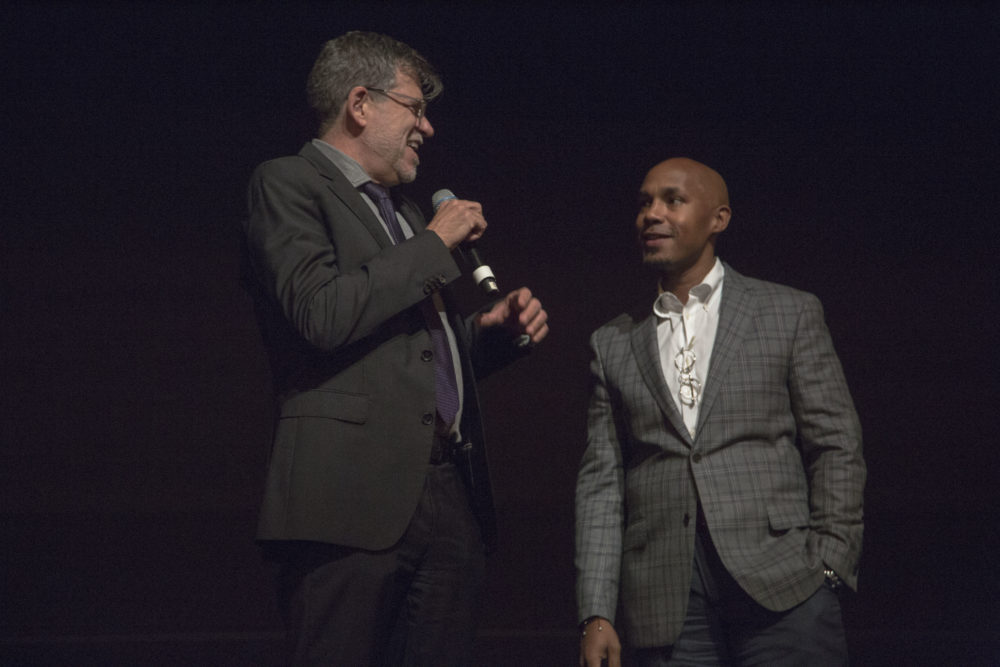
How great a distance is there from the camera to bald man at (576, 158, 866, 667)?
1.47 meters

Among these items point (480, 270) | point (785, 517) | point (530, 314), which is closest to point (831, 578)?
point (785, 517)

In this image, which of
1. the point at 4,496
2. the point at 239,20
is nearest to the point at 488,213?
the point at 239,20

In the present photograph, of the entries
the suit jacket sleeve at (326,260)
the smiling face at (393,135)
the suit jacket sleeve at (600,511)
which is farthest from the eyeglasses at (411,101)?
the suit jacket sleeve at (600,511)

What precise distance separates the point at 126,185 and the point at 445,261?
2.26 metres

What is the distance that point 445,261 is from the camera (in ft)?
4.83

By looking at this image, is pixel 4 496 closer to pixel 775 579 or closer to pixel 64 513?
pixel 64 513

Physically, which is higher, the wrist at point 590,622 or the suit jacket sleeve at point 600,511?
the suit jacket sleeve at point 600,511

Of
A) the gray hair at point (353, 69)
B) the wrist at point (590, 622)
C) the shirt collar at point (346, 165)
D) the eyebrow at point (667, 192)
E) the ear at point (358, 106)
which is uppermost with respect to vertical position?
the gray hair at point (353, 69)

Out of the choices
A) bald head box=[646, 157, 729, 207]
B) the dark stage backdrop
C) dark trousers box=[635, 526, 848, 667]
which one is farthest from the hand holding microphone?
the dark stage backdrop

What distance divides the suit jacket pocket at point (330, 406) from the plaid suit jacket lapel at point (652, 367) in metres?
0.48

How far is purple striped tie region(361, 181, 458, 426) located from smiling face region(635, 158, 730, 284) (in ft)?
1.26

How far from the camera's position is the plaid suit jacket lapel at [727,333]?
5.12ft

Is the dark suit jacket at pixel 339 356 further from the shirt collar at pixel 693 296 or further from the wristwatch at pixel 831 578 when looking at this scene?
the wristwatch at pixel 831 578

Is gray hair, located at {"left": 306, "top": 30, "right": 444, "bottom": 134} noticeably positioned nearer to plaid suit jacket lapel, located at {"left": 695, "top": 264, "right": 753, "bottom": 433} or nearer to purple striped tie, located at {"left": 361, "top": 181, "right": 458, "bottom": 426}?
purple striped tie, located at {"left": 361, "top": 181, "right": 458, "bottom": 426}
